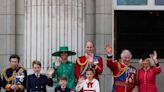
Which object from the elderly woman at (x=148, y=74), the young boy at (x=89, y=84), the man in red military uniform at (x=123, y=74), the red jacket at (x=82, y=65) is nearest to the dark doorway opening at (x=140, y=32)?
the elderly woman at (x=148, y=74)

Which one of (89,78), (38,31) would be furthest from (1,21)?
(89,78)

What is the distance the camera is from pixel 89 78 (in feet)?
41.4

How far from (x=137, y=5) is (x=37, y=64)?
442cm

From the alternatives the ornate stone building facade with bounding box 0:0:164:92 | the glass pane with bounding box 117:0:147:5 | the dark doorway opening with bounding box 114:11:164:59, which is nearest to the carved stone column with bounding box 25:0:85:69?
the ornate stone building facade with bounding box 0:0:164:92

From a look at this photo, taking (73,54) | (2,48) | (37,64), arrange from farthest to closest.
A: (2,48), (73,54), (37,64)

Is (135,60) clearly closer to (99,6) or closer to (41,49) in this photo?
(99,6)

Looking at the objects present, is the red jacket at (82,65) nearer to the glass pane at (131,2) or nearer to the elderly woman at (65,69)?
the elderly woman at (65,69)

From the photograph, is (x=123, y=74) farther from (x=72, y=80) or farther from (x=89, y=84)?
(x=72, y=80)

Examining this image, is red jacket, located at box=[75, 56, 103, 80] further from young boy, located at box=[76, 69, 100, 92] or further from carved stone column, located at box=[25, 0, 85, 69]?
carved stone column, located at box=[25, 0, 85, 69]

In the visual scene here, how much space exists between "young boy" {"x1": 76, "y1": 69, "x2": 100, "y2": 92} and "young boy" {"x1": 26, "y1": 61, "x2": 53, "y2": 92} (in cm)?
62

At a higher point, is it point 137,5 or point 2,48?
point 137,5

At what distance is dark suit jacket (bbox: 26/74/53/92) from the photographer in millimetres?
12703

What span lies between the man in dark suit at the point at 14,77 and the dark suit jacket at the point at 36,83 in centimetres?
21

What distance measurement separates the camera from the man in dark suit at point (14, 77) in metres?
12.8
